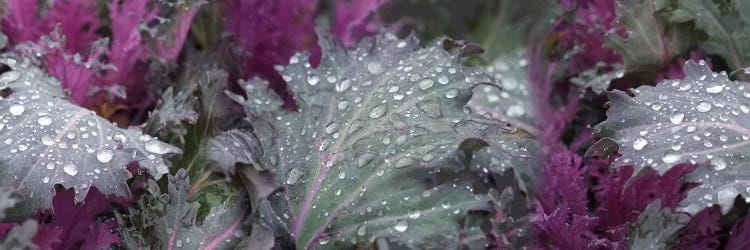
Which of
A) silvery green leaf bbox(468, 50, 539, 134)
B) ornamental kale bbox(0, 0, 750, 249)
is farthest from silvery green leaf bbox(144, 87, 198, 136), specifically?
silvery green leaf bbox(468, 50, 539, 134)

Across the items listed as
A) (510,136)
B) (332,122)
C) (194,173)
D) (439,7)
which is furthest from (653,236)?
(439,7)

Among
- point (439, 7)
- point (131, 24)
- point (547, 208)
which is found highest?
point (131, 24)

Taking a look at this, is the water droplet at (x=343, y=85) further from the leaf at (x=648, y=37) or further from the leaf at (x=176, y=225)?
the leaf at (x=648, y=37)

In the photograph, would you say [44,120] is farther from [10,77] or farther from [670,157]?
[670,157]

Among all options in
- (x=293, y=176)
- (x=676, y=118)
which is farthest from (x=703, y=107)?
(x=293, y=176)

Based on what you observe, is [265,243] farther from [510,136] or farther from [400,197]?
Result: [510,136]

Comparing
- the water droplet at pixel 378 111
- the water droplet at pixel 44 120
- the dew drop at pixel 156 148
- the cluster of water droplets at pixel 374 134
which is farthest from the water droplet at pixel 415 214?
the water droplet at pixel 44 120
